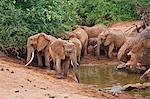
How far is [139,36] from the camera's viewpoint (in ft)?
60.2

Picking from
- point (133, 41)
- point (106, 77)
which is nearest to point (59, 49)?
point (106, 77)

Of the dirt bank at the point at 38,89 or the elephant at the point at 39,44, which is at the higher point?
the elephant at the point at 39,44

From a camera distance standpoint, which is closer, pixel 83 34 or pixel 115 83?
pixel 115 83

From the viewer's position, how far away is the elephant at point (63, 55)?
15.4 metres

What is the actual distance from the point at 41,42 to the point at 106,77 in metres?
2.84

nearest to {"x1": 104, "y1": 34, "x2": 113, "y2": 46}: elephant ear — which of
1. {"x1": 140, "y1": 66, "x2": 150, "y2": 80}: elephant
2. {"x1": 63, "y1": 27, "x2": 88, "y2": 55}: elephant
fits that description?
→ {"x1": 63, "y1": 27, "x2": 88, "y2": 55}: elephant

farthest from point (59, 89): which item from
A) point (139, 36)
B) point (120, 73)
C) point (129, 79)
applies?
point (139, 36)

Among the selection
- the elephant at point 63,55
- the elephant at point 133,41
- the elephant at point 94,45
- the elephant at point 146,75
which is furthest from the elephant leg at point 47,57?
the elephant at point 94,45

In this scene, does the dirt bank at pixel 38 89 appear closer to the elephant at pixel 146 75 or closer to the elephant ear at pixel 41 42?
the elephant at pixel 146 75

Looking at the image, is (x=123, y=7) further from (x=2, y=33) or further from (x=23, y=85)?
(x=23, y=85)

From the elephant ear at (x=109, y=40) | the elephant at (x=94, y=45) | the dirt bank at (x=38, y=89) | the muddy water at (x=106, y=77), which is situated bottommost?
the muddy water at (x=106, y=77)

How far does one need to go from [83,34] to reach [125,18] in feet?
24.7

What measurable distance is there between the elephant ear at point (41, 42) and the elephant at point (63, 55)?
1691 millimetres

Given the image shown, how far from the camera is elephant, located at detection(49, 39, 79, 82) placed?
15.4m
